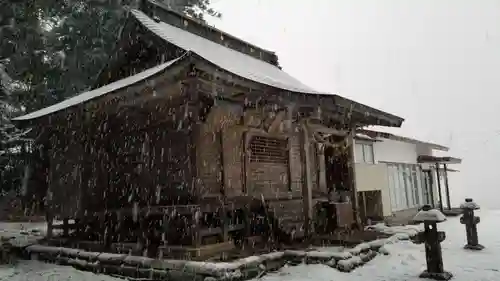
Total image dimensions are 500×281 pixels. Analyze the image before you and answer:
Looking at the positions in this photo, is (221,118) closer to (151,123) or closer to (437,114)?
(151,123)

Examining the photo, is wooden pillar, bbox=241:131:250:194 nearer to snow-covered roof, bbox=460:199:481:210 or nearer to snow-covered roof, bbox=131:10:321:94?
snow-covered roof, bbox=131:10:321:94

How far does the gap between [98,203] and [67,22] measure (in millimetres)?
12006

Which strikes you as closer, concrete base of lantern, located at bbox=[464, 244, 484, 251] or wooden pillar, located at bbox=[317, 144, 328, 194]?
concrete base of lantern, located at bbox=[464, 244, 484, 251]

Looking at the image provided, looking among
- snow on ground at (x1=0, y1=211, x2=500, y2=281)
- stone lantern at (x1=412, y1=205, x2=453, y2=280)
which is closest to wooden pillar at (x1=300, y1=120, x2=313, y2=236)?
snow on ground at (x1=0, y1=211, x2=500, y2=281)

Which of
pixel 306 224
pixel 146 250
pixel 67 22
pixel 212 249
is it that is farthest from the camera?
pixel 67 22

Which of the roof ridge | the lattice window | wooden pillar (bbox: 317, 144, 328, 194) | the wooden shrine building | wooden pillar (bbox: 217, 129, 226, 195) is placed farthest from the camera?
the roof ridge

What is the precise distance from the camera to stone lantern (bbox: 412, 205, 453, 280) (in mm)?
5797

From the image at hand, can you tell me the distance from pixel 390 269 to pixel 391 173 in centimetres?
1117

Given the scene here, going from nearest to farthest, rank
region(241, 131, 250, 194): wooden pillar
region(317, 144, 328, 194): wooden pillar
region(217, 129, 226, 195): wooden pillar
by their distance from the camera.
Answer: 1. region(217, 129, 226, 195): wooden pillar
2. region(241, 131, 250, 194): wooden pillar
3. region(317, 144, 328, 194): wooden pillar

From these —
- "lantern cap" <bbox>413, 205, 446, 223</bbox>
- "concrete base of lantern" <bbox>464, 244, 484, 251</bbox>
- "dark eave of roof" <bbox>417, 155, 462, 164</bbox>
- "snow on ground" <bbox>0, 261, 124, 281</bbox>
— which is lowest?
"snow on ground" <bbox>0, 261, 124, 281</bbox>

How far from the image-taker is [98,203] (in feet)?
31.4

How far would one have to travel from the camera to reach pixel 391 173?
667 inches

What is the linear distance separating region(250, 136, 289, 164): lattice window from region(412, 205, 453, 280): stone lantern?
4.28 m

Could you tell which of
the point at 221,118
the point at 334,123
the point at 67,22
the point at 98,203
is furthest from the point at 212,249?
the point at 67,22
